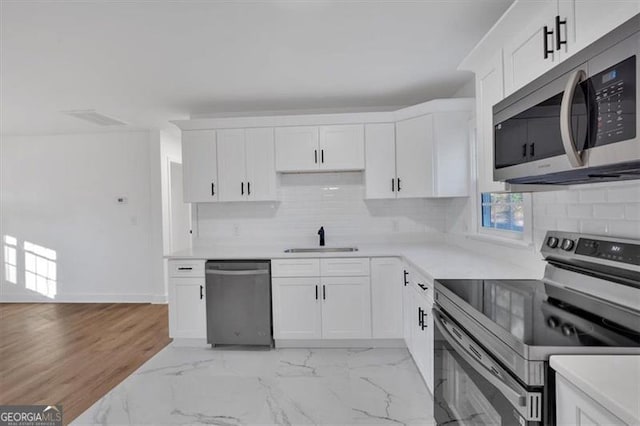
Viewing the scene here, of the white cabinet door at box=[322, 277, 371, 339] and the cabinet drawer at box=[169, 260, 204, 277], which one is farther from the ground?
the cabinet drawer at box=[169, 260, 204, 277]

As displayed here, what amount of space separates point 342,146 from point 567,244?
2.33m

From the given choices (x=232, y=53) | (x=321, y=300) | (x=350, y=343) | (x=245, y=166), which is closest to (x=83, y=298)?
(x=245, y=166)

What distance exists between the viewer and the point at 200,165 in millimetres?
3822

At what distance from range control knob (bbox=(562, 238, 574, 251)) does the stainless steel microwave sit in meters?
0.38

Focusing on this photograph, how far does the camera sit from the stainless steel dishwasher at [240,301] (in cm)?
336

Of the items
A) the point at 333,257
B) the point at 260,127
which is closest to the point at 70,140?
the point at 260,127

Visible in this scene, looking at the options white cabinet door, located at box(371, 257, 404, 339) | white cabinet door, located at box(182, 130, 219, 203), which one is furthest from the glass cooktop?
white cabinet door, located at box(182, 130, 219, 203)

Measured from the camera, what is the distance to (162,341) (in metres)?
3.72

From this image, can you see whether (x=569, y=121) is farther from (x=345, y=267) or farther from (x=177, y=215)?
(x=177, y=215)

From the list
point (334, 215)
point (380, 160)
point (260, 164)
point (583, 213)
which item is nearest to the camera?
point (583, 213)

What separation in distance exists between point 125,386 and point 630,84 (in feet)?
10.9

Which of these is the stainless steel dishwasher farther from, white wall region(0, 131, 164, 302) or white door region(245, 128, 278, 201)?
white wall region(0, 131, 164, 302)

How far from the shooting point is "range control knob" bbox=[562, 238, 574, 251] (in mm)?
1731

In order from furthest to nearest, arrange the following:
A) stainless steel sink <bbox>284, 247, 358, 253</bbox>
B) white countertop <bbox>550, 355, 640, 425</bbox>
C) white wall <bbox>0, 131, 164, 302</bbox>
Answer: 1. white wall <bbox>0, 131, 164, 302</bbox>
2. stainless steel sink <bbox>284, 247, 358, 253</bbox>
3. white countertop <bbox>550, 355, 640, 425</bbox>
